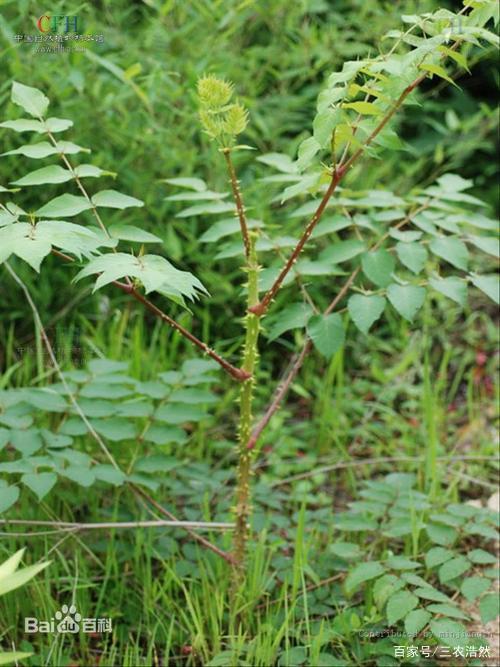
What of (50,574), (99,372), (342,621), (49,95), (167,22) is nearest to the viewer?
(342,621)

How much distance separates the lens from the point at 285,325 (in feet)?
5.67

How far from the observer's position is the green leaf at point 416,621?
1.52 meters

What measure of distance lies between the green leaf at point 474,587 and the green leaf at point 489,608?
2 centimetres

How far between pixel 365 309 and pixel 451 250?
10.4 inches

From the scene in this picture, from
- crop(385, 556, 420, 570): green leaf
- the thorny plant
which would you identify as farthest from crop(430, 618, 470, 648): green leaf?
the thorny plant

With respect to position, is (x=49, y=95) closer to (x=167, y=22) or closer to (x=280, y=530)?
(x=167, y=22)

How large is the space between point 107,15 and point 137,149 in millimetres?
537

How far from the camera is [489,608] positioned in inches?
63.8

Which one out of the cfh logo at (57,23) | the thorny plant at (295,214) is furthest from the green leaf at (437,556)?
the cfh logo at (57,23)

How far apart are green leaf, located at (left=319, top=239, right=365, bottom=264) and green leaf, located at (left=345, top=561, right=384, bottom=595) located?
61 centimetres

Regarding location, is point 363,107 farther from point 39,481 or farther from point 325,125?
point 39,481

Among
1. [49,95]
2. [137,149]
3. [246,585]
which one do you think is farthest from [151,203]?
[246,585]

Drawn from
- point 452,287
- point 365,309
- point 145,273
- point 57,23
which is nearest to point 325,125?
point 145,273

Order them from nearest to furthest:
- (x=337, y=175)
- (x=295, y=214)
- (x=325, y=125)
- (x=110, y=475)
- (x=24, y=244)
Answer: (x=24, y=244), (x=325, y=125), (x=337, y=175), (x=110, y=475), (x=295, y=214)
